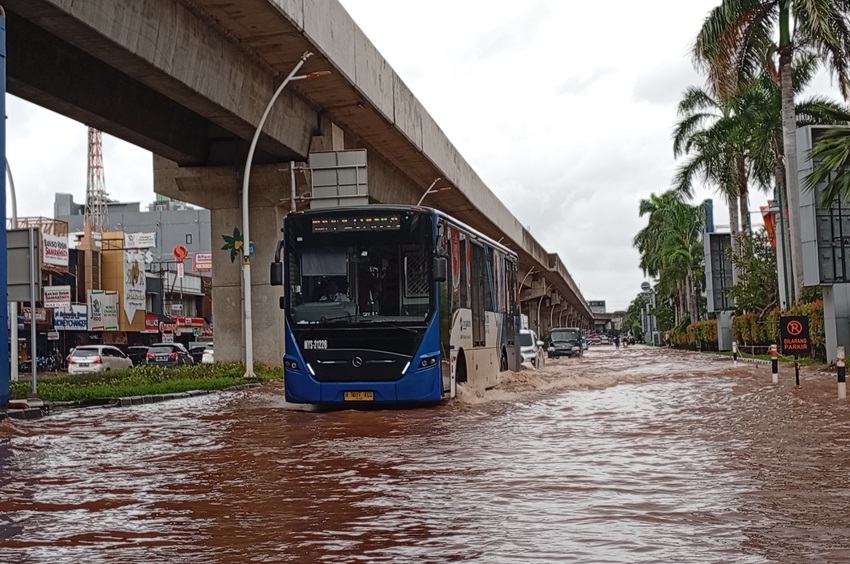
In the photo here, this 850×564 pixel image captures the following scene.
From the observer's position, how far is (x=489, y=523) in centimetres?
752

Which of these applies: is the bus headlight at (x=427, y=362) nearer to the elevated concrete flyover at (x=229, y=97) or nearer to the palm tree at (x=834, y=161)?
the elevated concrete flyover at (x=229, y=97)

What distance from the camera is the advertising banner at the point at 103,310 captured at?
62375 mm

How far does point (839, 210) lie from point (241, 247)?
16658 mm

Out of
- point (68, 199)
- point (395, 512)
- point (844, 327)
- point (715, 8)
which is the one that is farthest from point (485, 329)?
point (68, 199)

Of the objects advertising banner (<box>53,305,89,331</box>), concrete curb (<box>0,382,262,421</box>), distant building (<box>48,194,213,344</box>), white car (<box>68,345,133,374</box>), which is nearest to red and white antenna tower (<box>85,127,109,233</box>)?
distant building (<box>48,194,213,344</box>)

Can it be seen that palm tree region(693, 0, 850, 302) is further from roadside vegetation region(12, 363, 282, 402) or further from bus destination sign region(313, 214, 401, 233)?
bus destination sign region(313, 214, 401, 233)

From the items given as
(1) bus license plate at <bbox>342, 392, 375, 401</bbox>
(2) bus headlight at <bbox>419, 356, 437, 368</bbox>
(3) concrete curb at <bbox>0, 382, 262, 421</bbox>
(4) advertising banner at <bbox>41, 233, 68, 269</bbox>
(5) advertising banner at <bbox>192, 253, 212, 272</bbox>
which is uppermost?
(5) advertising banner at <bbox>192, 253, 212, 272</bbox>

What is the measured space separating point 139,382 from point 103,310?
3859 centimetres

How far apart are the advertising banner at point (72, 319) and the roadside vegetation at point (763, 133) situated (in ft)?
106

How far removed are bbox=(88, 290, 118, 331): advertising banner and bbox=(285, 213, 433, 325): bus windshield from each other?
4735cm

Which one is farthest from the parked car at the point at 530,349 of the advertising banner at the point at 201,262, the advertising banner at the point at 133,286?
the advertising banner at the point at 201,262

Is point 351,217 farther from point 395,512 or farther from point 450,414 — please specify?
point 395,512

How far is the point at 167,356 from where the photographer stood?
157ft

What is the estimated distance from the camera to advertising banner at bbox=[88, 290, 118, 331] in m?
62.4
